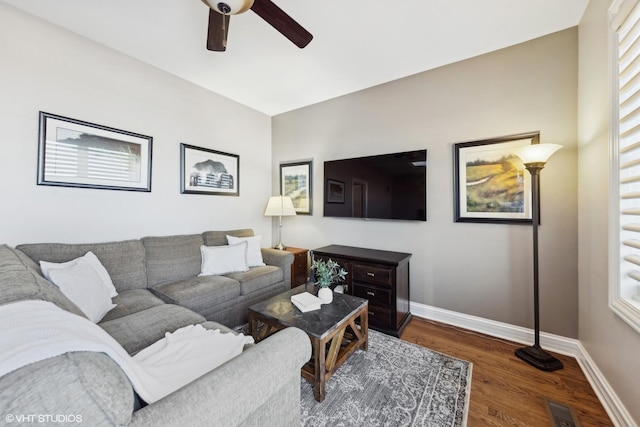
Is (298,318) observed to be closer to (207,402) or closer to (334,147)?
(207,402)

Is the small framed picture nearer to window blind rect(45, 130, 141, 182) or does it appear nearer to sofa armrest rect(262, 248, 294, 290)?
sofa armrest rect(262, 248, 294, 290)

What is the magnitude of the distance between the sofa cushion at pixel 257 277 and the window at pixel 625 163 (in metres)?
2.59

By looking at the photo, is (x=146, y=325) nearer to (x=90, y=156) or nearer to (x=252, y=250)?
(x=252, y=250)

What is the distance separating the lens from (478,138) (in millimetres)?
2377

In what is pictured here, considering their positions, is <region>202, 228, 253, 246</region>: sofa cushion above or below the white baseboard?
above

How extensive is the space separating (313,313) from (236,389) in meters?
1.02

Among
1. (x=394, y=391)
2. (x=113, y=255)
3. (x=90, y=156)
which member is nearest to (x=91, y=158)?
(x=90, y=156)

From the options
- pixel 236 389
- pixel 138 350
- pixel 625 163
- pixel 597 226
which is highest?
pixel 625 163

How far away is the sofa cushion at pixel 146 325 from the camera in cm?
139

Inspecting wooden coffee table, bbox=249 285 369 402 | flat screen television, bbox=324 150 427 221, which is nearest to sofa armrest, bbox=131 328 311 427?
wooden coffee table, bbox=249 285 369 402

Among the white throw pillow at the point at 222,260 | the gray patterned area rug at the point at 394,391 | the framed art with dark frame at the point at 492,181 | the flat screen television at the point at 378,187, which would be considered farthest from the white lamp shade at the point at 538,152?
the white throw pillow at the point at 222,260

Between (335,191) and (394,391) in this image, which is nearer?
(394,391)

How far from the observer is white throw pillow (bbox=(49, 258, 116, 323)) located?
5.06 feet

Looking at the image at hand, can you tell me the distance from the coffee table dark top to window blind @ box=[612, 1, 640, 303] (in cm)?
154
